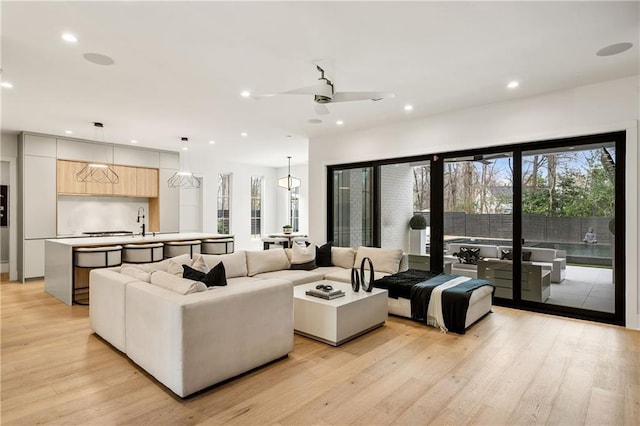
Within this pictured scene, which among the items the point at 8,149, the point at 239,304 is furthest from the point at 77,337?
the point at 8,149

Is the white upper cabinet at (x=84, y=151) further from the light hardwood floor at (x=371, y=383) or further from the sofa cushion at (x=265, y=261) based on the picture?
the sofa cushion at (x=265, y=261)

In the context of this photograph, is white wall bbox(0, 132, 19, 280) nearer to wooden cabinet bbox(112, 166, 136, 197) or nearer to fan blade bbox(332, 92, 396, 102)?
wooden cabinet bbox(112, 166, 136, 197)

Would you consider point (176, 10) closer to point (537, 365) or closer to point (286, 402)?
point (286, 402)

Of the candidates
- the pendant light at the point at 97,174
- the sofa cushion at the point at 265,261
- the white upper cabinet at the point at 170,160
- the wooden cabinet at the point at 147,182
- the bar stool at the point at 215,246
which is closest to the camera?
the sofa cushion at the point at 265,261

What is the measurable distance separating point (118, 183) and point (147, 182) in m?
0.63

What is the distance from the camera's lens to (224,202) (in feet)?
35.3

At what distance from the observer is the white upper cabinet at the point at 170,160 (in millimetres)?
8620

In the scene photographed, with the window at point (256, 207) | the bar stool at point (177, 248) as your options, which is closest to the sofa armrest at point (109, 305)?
the bar stool at point (177, 248)

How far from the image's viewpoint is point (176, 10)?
8.98 feet

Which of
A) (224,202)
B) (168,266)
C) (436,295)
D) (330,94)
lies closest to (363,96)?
(330,94)

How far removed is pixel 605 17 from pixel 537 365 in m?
2.92

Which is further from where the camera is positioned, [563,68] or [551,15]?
[563,68]

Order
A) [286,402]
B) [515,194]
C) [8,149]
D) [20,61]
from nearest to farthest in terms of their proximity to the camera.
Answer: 1. [286,402]
2. [20,61]
3. [515,194]
4. [8,149]

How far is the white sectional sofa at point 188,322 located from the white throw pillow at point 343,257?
2.53 meters
